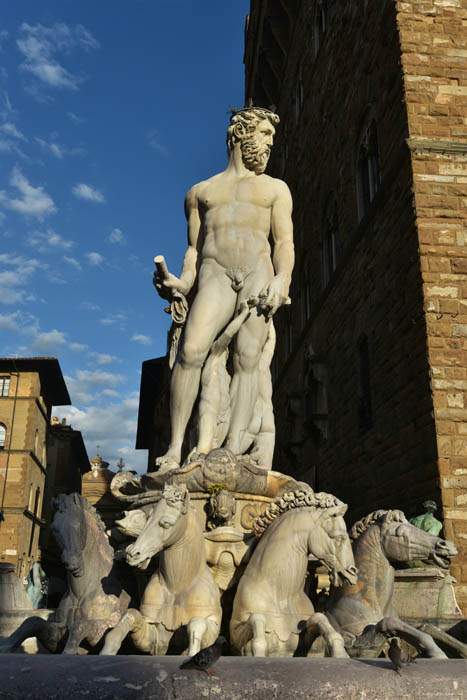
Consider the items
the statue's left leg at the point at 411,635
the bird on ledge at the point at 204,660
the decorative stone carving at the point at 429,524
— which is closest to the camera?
the bird on ledge at the point at 204,660

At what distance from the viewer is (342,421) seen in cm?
1308

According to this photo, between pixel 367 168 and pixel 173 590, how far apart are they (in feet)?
34.7

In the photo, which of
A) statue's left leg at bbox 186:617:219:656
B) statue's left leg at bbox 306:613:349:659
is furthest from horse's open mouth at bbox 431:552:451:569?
statue's left leg at bbox 186:617:219:656

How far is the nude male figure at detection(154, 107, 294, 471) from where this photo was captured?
17.6ft

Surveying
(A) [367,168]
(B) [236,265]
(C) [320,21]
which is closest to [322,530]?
(B) [236,265]

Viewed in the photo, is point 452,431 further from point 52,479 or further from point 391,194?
point 52,479

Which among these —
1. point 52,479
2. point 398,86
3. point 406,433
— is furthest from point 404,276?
point 52,479

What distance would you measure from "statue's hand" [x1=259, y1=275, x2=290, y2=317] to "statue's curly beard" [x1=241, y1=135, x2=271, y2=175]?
108cm

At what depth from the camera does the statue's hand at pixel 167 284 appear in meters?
5.69

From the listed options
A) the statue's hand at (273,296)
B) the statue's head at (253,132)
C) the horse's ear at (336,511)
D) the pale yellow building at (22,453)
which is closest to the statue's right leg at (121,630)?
the horse's ear at (336,511)

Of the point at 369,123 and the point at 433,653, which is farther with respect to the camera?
the point at 369,123

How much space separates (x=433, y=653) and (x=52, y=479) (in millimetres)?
44533

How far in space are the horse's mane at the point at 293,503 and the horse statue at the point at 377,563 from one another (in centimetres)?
53

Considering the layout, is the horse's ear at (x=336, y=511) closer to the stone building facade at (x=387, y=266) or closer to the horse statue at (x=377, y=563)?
the horse statue at (x=377, y=563)
